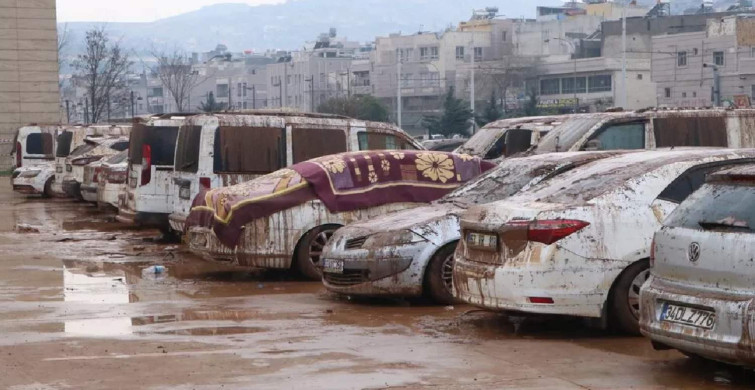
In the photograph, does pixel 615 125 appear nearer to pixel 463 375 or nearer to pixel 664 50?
pixel 463 375

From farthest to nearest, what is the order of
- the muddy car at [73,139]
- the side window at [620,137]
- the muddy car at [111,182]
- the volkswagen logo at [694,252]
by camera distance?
the muddy car at [73,139] < the muddy car at [111,182] < the side window at [620,137] < the volkswagen logo at [694,252]

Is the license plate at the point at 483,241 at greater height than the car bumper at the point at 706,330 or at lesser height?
greater

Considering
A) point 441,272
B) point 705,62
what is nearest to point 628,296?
point 441,272

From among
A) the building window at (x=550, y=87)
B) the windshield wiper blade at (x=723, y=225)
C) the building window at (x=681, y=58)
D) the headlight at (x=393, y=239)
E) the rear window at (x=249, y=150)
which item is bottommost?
the headlight at (x=393, y=239)

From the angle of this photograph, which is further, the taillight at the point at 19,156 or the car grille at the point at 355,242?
the taillight at the point at 19,156

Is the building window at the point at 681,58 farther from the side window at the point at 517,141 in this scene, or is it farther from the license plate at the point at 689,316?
the license plate at the point at 689,316

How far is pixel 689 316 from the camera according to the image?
8180mm

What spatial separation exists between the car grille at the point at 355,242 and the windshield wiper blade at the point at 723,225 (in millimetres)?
4448

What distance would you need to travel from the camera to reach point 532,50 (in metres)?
138

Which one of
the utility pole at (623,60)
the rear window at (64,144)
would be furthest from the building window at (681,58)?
the rear window at (64,144)

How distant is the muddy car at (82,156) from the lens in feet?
91.0

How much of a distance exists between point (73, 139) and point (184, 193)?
1454 cm

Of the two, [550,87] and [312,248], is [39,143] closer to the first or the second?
[312,248]

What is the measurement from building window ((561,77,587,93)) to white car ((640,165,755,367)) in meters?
95.5
